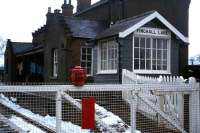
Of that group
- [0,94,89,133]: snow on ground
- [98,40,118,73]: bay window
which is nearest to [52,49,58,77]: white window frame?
[98,40,118,73]: bay window

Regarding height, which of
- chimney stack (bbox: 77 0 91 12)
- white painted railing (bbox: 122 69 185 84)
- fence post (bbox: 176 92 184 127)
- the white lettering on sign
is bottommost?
fence post (bbox: 176 92 184 127)

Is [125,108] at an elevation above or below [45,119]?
above

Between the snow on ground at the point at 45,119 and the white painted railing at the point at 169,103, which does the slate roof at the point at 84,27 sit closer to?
the white painted railing at the point at 169,103

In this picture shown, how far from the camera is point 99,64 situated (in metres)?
21.1

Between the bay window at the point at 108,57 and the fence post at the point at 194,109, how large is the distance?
886 cm

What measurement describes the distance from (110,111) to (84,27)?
14.3 m

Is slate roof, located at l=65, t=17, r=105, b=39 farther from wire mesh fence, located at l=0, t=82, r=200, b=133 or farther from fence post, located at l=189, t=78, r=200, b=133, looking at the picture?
fence post, located at l=189, t=78, r=200, b=133

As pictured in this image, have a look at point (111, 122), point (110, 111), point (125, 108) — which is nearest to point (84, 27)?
point (110, 111)

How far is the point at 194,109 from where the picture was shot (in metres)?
10.9

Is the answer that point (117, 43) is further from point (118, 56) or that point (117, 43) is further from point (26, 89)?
point (26, 89)

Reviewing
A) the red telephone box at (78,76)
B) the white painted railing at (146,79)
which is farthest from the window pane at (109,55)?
the red telephone box at (78,76)

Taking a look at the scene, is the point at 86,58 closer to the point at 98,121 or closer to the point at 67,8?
the point at 67,8

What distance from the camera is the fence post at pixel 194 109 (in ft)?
35.6

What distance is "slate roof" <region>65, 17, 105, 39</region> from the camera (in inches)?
960
